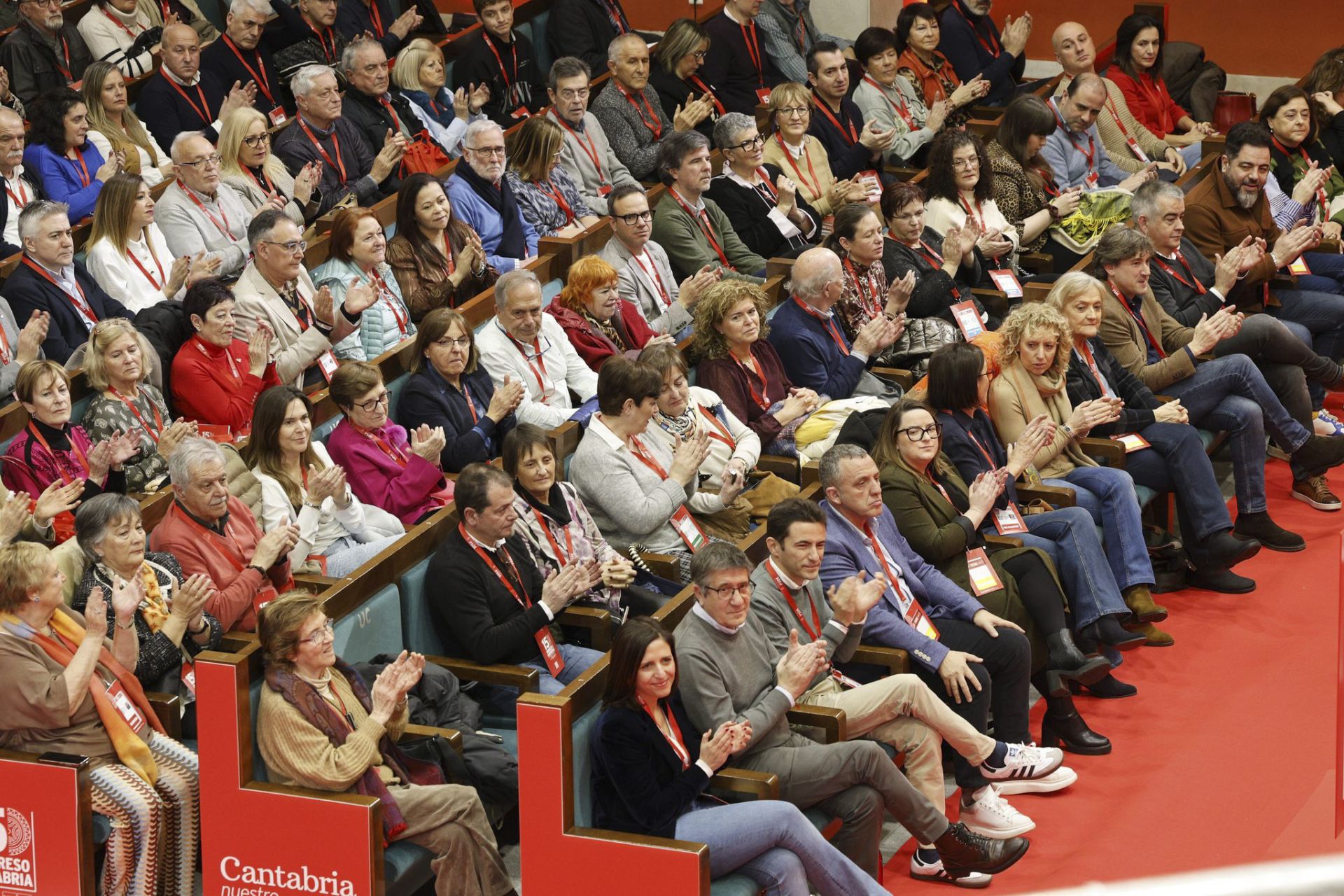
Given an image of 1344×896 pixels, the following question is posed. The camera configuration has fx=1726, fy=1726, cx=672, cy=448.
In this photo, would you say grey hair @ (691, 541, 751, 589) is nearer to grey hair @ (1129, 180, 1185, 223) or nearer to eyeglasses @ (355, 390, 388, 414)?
eyeglasses @ (355, 390, 388, 414)

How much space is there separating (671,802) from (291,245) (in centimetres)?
199

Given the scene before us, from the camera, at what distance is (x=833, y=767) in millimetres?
3146

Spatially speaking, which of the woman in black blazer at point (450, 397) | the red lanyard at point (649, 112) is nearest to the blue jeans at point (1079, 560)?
the woman in black blazer at point (450, 397)

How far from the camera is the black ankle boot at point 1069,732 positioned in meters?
3.94

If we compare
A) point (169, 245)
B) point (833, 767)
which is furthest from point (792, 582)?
point (169, 245)

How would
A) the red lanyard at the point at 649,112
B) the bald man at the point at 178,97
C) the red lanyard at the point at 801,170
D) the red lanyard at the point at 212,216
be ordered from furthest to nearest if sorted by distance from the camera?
1. the red lanyard at the point at 649,112
2. the red lanyard at the point at 801,170
3. the bald man at the point at 178,97
4. the red lanyard at the point at 212,216

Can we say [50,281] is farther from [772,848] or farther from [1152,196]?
[1152,196]

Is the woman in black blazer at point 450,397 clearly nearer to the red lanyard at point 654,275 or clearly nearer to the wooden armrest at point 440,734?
the red lanyard at point 654,275

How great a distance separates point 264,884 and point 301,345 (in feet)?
5.33

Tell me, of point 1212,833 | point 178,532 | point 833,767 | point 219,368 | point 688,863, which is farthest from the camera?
point 219,368

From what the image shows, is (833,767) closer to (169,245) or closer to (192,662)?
(192,662)

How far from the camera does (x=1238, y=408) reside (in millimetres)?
4934

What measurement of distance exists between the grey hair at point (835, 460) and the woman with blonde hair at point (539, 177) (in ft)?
5.65

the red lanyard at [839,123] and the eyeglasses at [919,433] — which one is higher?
the red lanyard at [839,123]
